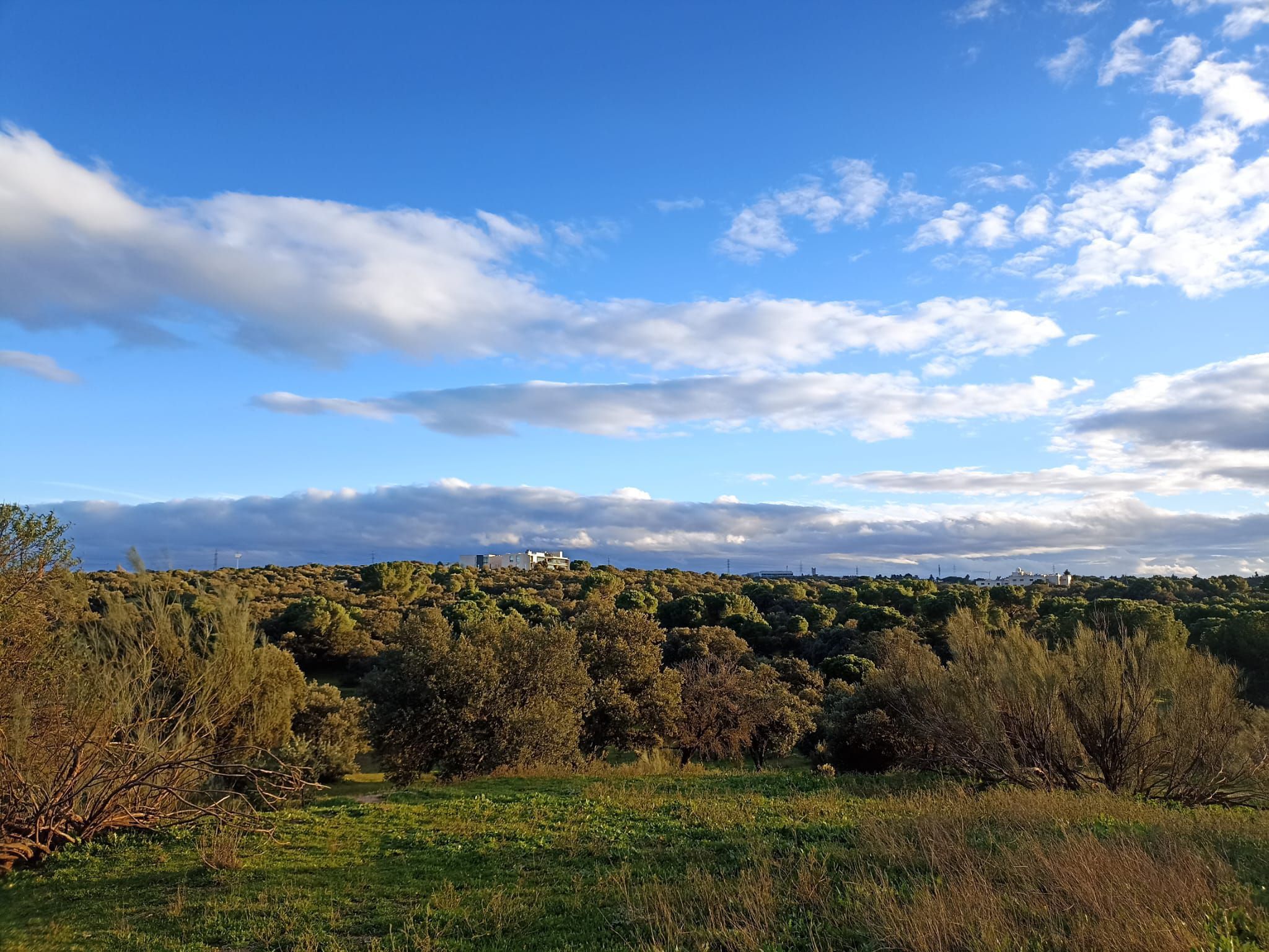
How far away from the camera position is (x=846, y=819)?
11703 millimetres

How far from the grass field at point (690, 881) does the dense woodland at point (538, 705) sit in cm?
150

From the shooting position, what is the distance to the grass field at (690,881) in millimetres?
6465

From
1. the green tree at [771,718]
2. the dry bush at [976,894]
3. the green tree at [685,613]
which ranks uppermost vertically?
the dry bush at [976,894]

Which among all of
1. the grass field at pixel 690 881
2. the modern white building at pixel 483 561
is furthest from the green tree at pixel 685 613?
the modern white building at pixel 483 561

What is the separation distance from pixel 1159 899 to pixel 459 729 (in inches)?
657

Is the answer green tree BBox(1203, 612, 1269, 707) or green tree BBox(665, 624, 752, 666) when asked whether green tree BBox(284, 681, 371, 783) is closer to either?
green tree BBox(665, 624, 752, 666)

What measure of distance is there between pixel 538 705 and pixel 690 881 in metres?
12.8

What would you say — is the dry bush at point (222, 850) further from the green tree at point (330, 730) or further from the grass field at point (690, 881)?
the green tree at point (330, 730)

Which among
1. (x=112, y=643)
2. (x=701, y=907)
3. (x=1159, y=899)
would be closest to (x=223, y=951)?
(x=701, y=907)

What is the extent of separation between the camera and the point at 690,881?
27.0ft

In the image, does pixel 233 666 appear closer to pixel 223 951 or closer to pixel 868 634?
pixel 223 951

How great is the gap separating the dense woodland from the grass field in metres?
1.50

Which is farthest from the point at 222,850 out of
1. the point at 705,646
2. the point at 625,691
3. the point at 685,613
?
the point at 685,613

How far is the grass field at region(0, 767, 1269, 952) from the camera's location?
21.2 ft
